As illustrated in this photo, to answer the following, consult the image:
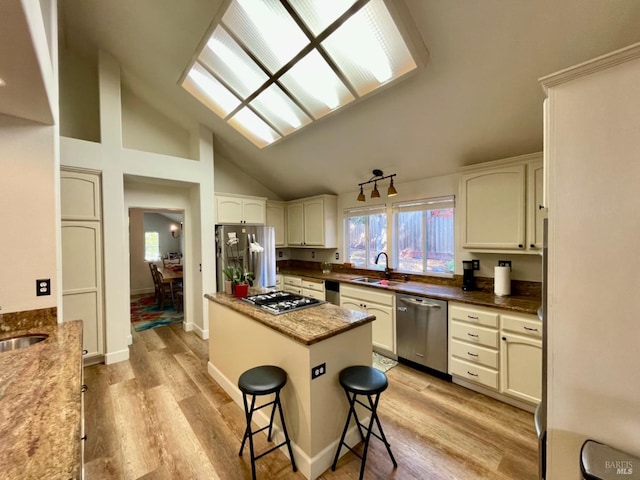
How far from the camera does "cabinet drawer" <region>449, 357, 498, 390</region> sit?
240cm

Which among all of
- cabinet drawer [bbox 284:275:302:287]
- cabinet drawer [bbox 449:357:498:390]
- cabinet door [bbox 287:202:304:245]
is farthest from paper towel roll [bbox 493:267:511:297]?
cabinet door [bbox 287:202:304:245]

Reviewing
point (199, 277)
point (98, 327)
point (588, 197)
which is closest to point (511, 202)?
point (588, 197)

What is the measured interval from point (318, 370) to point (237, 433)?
Result: 0.98 m

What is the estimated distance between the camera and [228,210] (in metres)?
4.35

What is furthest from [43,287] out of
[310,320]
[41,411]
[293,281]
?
[293,281]

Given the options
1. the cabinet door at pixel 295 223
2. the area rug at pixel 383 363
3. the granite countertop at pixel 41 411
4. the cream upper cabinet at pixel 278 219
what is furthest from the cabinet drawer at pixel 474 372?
the cream upper cabinet at pixel 278 219

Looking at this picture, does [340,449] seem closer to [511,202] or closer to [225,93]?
[511,202]

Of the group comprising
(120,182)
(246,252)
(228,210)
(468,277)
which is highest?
(120,182)

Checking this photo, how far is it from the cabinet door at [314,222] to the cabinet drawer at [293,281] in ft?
2.30

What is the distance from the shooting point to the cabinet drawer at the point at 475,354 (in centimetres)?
240

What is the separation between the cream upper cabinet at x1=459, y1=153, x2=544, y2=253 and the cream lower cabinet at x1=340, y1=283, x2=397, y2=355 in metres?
1.10

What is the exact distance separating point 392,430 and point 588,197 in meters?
1.98

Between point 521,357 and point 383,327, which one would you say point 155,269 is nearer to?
point 383,327

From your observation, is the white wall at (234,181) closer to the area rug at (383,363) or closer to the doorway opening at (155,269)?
the doorway opening at (155,269)
